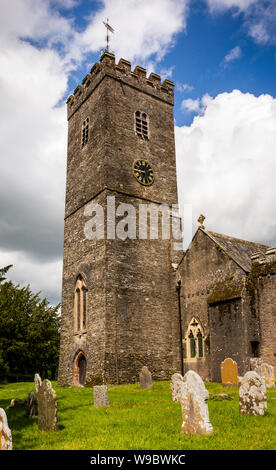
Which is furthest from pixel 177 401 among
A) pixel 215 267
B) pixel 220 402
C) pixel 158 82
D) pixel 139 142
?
pixel 158 82

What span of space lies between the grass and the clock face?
14167 mm

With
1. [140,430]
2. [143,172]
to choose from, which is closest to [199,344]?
[143,172]

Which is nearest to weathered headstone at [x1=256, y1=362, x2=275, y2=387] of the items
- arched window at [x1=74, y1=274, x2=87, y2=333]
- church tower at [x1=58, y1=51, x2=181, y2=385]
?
church tower at [x1=58, y1=51, x2=181, y2=385]

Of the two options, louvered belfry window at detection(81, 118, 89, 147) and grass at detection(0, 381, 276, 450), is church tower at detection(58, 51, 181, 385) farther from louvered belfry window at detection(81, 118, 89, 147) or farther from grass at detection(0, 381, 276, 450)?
grass at detection(0, 381, 276, 450)

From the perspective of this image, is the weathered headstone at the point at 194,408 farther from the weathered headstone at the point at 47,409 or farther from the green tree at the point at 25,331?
the green tree at the point at 25,331

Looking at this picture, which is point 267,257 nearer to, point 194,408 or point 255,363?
point 255,363

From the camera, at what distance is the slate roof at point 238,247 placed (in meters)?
19.0

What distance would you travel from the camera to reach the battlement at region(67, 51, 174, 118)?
24812 millimetres

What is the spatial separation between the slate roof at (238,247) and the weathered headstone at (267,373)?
4.24 metres

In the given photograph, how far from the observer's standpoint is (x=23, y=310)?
115ft

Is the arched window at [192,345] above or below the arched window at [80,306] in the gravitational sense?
below

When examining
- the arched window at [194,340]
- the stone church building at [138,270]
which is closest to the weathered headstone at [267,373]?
the stone church building at [138,270]
